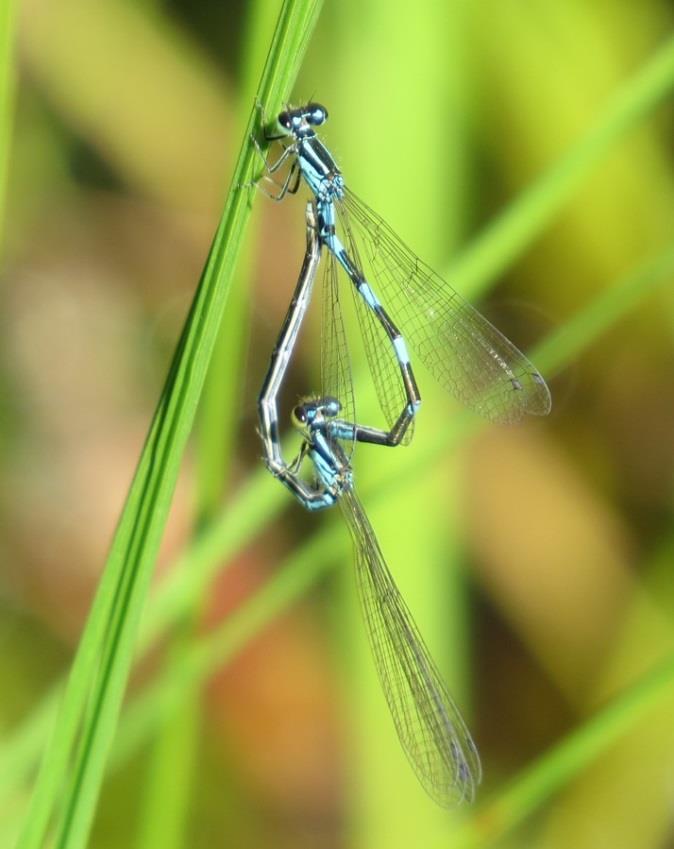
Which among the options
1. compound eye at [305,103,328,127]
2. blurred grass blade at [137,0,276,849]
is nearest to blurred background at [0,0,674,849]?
compound eye at [305,103,328,127]

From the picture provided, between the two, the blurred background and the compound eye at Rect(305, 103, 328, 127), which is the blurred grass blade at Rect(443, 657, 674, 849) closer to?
the blurred background

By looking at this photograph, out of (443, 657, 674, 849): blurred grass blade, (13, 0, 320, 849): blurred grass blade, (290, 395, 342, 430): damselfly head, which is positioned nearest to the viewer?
(13, 0, 320, 849): blurred grass blade

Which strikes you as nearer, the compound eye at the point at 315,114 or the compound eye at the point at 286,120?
the compound eye at the point at 286,120

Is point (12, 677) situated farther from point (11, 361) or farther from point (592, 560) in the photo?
point (592, 560)

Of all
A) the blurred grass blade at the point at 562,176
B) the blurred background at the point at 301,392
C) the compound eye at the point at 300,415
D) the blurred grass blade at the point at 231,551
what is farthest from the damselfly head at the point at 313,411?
the blurred background at the point at 301,392

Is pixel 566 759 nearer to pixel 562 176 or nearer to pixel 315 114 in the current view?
pixel 562 176

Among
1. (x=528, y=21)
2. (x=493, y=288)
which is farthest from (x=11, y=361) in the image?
(x=528, y=21)

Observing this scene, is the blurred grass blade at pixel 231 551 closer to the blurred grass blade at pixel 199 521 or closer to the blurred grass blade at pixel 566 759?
the blurred grass blade at pixel 199 521

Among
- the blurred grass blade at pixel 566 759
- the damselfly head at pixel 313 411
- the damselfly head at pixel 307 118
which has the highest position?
the damselfly head at pixel 307 118
